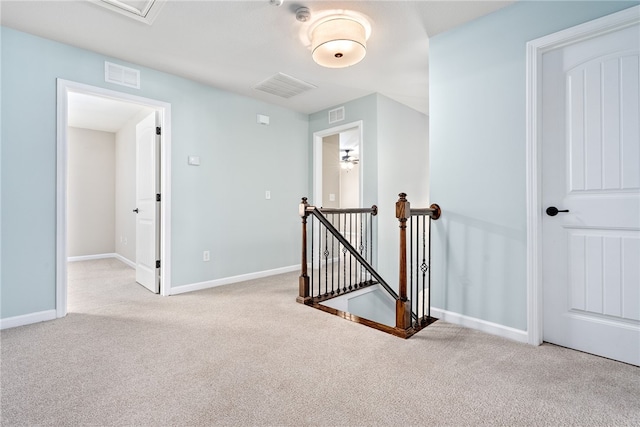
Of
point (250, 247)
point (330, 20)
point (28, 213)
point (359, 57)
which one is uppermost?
point (330, 20)

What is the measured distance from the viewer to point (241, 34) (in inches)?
99.2

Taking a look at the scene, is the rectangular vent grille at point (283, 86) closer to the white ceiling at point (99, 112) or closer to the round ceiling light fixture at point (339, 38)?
the round ceiling light fixture at point (339, 38)

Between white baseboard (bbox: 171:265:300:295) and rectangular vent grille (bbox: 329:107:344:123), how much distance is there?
228 centimetres

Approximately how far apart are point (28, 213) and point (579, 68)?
4.21 m

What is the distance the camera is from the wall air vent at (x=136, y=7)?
2.11 meters

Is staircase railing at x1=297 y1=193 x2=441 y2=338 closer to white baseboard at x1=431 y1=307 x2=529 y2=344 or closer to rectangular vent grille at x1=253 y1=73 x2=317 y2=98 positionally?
white baseboard at x1=431 y1=307 x2=529 y2=344

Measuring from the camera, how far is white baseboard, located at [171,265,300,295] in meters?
3.35

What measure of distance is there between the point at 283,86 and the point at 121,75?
1.67 m

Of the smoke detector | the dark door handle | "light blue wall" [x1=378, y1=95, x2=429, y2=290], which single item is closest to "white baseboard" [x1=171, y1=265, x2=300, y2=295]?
"light blue wall" [x1=378, y1=95, x2=429, y2=290]

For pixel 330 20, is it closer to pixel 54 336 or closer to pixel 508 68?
pixel 508 68

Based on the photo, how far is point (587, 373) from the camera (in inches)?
65.8

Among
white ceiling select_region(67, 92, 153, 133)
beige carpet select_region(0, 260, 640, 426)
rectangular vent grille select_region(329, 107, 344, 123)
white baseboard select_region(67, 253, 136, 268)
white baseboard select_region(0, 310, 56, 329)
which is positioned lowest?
beige carpet select_region(0, 260, 640, 426)

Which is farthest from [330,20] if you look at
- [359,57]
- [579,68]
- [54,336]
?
[54,336]

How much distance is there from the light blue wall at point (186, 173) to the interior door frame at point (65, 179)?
0.05 meters
